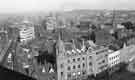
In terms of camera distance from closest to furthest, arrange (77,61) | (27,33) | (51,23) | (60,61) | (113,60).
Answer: (60,61) < (77,61) < (113,60) < (27,33) < (51,23)

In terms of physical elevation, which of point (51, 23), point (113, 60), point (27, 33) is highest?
point (51, 23)

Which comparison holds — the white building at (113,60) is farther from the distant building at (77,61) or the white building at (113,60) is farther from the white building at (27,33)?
the white building at (27,33)

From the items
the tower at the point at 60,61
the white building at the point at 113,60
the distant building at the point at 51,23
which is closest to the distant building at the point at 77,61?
the tower at the point at 60,61

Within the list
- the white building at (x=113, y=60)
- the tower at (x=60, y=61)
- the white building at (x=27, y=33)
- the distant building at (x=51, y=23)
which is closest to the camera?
the tower at (x=60, y=61)

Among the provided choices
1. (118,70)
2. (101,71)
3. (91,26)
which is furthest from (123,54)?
(91,26)

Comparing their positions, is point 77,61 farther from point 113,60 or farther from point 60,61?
point 113,60

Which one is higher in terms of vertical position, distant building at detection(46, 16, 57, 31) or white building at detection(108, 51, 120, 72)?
distant building at detection(46, 16, 57, 31)

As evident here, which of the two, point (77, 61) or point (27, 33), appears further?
point (27, 33)

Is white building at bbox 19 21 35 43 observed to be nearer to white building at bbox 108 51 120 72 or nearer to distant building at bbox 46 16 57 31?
distant building at bbox 46 16 57 31

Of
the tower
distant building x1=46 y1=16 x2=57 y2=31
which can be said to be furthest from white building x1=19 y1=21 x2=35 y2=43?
the tower

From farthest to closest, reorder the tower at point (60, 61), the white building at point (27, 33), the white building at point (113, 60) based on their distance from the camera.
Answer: the white building at point (27, 33)
the white building at point (113, 60)
the tower at point (60, 61)

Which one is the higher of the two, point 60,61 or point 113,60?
point 60,61

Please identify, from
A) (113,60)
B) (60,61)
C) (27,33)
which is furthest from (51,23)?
(60,61)
